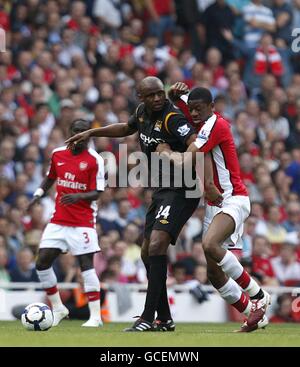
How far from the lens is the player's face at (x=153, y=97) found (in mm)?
11875

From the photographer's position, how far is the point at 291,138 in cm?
2230

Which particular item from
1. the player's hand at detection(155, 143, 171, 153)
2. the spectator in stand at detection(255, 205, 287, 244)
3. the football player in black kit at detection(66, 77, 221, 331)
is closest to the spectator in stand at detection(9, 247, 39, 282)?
the spectator in stand at detection(255, 205, 287, 244)

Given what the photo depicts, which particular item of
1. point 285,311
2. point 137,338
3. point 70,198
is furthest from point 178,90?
point 285,311

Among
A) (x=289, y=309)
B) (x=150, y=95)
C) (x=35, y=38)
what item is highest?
(x=35, y=38)

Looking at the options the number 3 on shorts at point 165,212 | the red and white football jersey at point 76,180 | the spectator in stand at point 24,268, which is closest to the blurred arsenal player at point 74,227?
the red and white football jersey at point 76,180

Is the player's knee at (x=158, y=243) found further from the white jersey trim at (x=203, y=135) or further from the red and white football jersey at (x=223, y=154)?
the white jersey trim at (x=203, y=135)

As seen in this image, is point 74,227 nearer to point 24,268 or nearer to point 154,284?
point 154,284

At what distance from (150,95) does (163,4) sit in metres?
12.6

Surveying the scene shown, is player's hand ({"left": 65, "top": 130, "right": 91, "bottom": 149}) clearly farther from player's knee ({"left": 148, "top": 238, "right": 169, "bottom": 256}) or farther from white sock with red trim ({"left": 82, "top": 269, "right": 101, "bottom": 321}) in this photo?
white sock with red trim ({"left": 82, "top": 269, "right": 101, "bottom": 321})

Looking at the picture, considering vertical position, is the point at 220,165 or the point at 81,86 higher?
the point at 81,86

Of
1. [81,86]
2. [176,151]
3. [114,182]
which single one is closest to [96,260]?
[114,182]

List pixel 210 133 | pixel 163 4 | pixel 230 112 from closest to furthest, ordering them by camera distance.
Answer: pixel 210 133 → pixel 230 112 → pixel 163 4

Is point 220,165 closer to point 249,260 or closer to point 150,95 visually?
point 150,95

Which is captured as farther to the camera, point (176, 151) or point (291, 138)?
point (291, 138)
